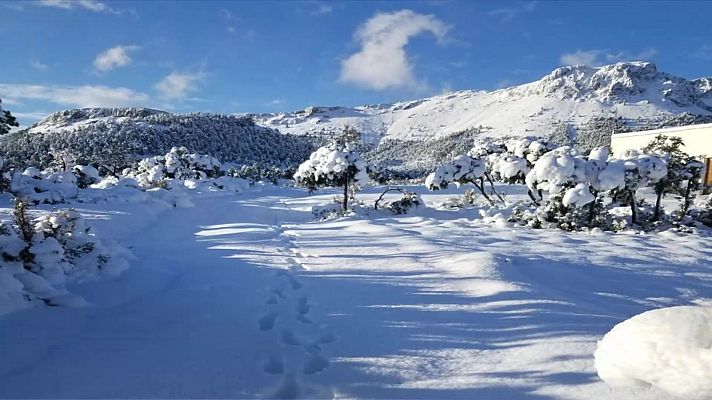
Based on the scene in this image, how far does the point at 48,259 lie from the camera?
527 cm

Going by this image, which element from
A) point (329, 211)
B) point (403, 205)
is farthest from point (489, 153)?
point (329, 211)

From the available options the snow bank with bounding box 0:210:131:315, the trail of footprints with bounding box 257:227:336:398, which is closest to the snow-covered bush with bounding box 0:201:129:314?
the snow bank with bounding box 0:210:131:315

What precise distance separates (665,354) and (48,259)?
653 centimetres

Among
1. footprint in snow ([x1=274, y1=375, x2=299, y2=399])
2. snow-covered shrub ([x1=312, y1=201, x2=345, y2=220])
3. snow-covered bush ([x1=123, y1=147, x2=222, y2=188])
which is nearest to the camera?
footprint in snow ([x1=274, y1=375, x2=299, y2=399])

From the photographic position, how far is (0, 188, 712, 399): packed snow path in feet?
10.4

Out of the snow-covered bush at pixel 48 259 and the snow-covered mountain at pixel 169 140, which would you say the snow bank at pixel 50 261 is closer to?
the snow-covered bush at pixel 48 259

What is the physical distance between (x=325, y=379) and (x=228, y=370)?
2.67ft

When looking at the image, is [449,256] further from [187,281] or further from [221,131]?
[221,131]

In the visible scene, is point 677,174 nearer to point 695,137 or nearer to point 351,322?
point 351,322

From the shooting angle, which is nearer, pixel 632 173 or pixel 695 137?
pixel 632 173

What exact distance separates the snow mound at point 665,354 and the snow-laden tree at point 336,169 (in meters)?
13.6

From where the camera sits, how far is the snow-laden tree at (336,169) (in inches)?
649

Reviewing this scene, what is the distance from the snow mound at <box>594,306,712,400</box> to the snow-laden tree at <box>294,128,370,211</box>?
1355 cm

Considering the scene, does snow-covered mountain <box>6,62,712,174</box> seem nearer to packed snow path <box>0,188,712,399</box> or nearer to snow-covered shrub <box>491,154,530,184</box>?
snow-covered shrub <box>491,154,530,184</box>
